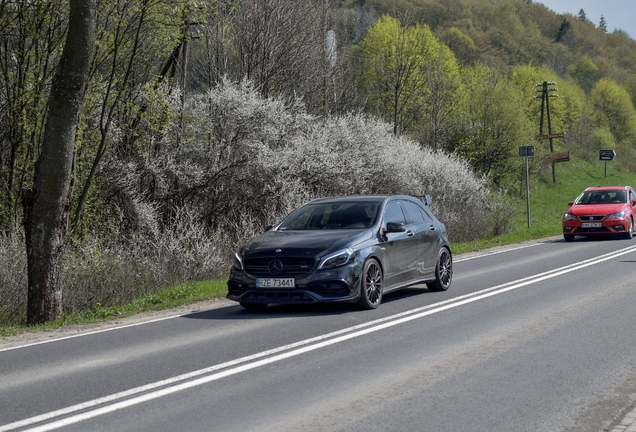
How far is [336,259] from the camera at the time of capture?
11.2 m

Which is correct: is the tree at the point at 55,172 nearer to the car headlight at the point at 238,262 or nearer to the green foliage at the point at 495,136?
the car headlight at the point at 238,262

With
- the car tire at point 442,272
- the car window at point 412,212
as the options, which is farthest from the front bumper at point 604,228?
the car window at point 412,212

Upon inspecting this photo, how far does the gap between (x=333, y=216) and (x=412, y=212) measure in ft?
5.78

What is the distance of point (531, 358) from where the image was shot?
26.1ft

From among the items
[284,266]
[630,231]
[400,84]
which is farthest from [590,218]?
[400,84]

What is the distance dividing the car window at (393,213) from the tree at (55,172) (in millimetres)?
5023

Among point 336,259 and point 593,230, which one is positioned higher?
point 336,259

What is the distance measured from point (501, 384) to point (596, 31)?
17132cm

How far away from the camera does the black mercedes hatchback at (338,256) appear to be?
36.5 feet

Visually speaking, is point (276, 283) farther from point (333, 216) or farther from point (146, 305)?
point (146, 305)

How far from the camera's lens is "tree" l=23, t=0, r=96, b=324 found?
12891 mm

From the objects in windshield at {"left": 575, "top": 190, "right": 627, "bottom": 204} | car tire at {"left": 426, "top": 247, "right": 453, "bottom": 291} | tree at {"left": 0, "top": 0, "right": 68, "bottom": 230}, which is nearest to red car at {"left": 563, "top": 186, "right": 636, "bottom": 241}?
windshield at {"left": 575, "top": 190, "right": 627, "bottom": 204}

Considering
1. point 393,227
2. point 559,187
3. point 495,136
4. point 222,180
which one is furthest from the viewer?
point 559,187

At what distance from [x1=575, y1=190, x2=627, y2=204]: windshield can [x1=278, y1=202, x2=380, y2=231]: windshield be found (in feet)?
56.8
